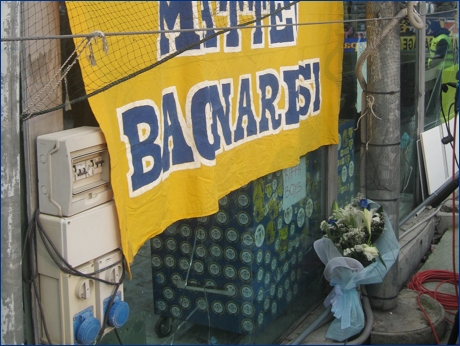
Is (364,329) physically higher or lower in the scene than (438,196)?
lower

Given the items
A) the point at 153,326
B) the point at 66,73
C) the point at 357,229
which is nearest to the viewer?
the point at 66,73

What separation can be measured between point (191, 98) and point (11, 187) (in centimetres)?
127

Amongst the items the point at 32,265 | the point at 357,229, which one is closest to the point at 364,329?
the point at 357,229

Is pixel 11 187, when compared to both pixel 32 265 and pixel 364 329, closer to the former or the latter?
pixel 32 265

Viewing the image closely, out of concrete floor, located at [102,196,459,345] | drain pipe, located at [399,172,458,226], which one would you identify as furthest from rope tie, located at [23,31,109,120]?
drain pipe, located at [399,172,458,226]

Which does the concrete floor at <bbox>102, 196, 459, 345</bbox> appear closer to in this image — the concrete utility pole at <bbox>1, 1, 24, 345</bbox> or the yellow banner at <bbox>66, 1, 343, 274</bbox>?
the yellow banner at <bbox>66, 1, 343, 274</bbox>

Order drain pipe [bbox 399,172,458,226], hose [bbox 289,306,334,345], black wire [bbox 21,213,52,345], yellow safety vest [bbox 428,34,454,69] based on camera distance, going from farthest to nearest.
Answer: yellow safety vest [bbox 428,34,454,69] → drain pipe [bbox 399,172,458,226] → hose [bbox 289,306,334,345] → black wire [bbox 21,213,52,345]

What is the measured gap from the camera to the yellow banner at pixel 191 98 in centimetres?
316

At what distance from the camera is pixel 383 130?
545 cm

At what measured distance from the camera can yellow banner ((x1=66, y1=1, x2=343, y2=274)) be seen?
10.4 feet

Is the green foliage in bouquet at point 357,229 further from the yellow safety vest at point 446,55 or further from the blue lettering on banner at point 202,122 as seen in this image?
the yellow safety vest at point 446,55

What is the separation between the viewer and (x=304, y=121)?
200 inches

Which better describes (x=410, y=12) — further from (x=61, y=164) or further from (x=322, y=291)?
(x=61, y=164)

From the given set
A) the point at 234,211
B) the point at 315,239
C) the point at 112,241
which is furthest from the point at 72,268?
the point at 315,239
